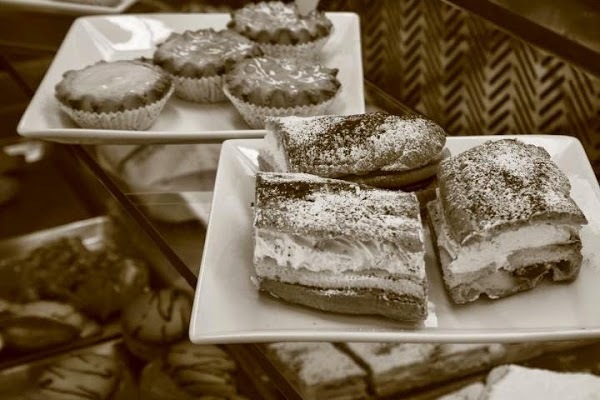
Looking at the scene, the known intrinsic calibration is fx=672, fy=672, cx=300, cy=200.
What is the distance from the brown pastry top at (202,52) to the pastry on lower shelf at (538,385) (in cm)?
84

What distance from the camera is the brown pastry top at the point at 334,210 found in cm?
84

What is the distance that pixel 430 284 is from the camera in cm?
92

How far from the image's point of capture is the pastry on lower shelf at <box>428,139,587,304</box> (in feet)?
2.77

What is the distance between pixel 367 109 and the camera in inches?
53.4

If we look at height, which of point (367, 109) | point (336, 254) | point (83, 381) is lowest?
point (83, 381)

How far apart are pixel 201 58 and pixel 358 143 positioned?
56 centimetres

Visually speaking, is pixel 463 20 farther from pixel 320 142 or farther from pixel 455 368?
pixel 455 368

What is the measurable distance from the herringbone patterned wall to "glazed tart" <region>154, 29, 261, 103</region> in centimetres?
31

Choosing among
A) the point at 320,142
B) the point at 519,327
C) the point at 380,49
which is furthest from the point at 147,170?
the point at 519,327

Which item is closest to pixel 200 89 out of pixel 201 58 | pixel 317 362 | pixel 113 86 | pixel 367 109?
pixel 201 58

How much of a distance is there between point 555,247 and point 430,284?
17 centimetres

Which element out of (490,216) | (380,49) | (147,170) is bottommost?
(147,170)

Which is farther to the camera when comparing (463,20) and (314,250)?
(463,20)

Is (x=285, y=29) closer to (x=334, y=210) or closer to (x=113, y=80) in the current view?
(x=113, y=80)
